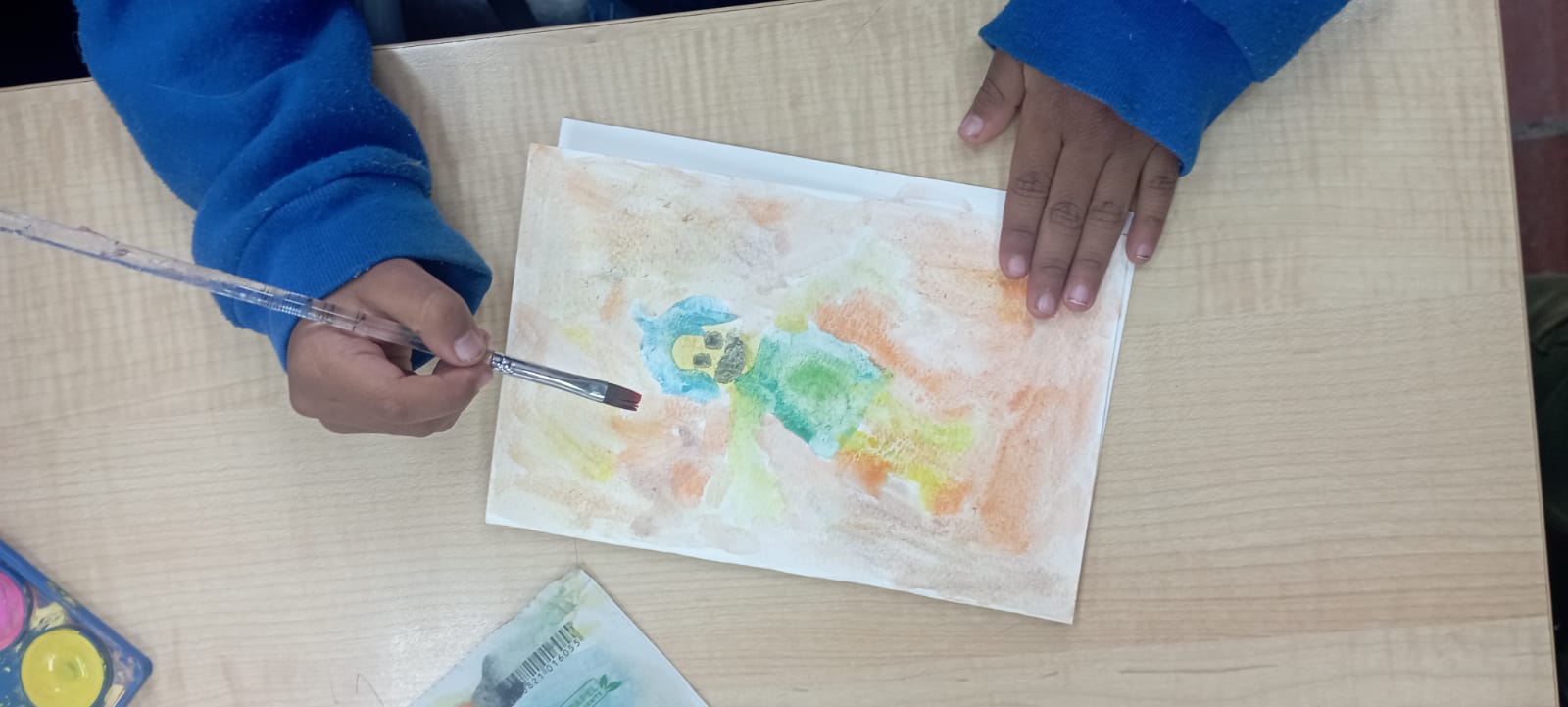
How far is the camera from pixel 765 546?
633mm

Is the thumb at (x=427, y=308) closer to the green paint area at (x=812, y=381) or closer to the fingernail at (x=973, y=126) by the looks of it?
the green paint area at (x=812, y=381)

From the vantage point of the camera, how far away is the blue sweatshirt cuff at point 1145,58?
0.59 meters

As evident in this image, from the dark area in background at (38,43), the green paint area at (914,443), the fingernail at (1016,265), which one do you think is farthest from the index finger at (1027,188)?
the dark area in background at (38,43)

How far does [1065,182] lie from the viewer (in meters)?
0.63

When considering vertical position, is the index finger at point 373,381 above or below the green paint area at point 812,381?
above

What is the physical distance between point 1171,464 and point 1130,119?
22 centimetres

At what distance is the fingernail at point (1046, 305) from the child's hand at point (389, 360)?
334 mm

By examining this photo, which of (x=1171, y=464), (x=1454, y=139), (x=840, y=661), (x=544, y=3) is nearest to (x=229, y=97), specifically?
(x=544, y=3)

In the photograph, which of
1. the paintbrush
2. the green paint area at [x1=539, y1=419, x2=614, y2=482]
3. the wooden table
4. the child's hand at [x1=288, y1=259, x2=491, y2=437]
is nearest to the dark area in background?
the wooden table

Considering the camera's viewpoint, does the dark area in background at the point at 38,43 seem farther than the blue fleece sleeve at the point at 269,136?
Yes

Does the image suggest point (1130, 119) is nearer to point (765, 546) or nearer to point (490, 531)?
point (765, 546)

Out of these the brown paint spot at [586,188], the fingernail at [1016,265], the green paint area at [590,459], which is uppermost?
the brown paint spot at [586,188]

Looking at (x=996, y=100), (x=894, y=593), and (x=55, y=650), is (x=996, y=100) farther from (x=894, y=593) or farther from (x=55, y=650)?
(x=55, y=650)

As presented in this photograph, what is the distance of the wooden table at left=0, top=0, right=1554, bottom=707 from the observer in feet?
2.03
